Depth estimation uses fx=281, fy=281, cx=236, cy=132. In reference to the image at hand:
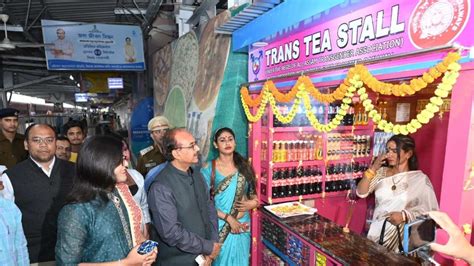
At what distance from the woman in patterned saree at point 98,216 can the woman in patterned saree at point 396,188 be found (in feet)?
6.67

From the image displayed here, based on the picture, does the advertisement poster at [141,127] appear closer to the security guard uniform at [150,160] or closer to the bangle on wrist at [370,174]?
the security guard uniform at [150,160]

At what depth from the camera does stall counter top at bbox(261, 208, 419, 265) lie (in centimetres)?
203

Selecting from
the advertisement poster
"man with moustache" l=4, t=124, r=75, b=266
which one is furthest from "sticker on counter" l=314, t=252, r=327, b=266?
the advertisement poster

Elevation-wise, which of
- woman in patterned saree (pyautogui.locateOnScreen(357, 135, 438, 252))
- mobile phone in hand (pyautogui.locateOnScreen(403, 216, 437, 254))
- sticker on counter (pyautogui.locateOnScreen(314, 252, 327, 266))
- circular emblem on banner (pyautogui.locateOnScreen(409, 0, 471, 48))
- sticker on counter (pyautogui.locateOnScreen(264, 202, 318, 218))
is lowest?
sticker on counter (pyautogui.locateOnScreen(314, 252, 327, 266))

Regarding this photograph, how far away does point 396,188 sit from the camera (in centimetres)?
256

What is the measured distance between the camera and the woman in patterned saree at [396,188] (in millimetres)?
2424

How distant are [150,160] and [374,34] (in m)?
2.80

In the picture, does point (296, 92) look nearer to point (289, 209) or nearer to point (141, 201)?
point (289, 209)

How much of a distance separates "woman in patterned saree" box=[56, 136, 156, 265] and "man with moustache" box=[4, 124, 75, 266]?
929 millimetres

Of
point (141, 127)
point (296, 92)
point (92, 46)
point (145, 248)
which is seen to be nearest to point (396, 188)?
point (296, 92)

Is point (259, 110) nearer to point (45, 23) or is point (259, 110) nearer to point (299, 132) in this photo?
point (299, 132)

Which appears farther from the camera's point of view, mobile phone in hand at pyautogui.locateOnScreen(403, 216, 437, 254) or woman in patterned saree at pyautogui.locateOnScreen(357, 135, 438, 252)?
woman in patterned saree at pyautogui.locateOnScreen(357, 135, 438, 252)

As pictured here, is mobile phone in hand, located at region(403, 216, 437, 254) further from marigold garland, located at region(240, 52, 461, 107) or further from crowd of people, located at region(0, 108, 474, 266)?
marigold garland, located at region(240, 52, 461, 107)

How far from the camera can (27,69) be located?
11.2 m
